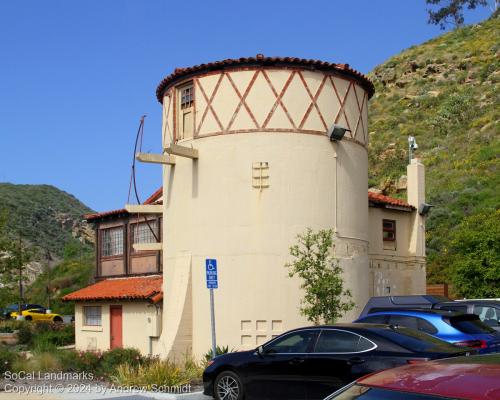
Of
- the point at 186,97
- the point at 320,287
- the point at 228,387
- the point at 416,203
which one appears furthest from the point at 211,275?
the point at 416,203

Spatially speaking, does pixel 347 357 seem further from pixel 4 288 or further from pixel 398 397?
pixel 4 288

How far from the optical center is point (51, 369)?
16656mm

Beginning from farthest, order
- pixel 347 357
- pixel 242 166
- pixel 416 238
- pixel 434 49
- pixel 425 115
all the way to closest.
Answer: pixel 434 49, pixel 425 115, pixel 416 238, pixel 242 166, pixel 347 357

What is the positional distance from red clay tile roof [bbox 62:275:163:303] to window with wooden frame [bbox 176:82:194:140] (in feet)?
17.3

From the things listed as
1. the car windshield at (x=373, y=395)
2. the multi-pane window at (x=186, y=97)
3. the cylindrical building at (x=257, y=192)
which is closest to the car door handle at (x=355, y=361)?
the car windshield at (x=373, y=395)

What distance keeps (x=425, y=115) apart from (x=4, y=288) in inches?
1937

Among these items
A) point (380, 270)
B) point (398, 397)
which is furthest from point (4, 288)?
point (398, 397)

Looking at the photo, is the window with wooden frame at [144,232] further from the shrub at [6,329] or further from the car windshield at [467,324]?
the car windshield at [467,324]

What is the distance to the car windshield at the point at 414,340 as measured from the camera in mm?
10023

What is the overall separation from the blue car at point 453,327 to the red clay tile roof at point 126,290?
1077 cm

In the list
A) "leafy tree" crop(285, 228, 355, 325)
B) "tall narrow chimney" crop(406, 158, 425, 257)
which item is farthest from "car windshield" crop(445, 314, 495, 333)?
"tall narrow chimney" crop(406, 158, 425, 257)

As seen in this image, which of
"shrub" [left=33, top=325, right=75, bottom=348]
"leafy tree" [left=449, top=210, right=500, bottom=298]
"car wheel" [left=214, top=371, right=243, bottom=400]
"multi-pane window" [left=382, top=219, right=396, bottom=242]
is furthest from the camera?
"shrub" [left=33, top=325, right=75, bottom=348]

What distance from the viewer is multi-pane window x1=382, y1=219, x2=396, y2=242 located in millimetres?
25266

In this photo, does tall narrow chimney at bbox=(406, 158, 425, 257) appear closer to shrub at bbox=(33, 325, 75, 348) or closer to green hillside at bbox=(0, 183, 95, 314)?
shrub at bbox=(33, 325, 75, 348)
